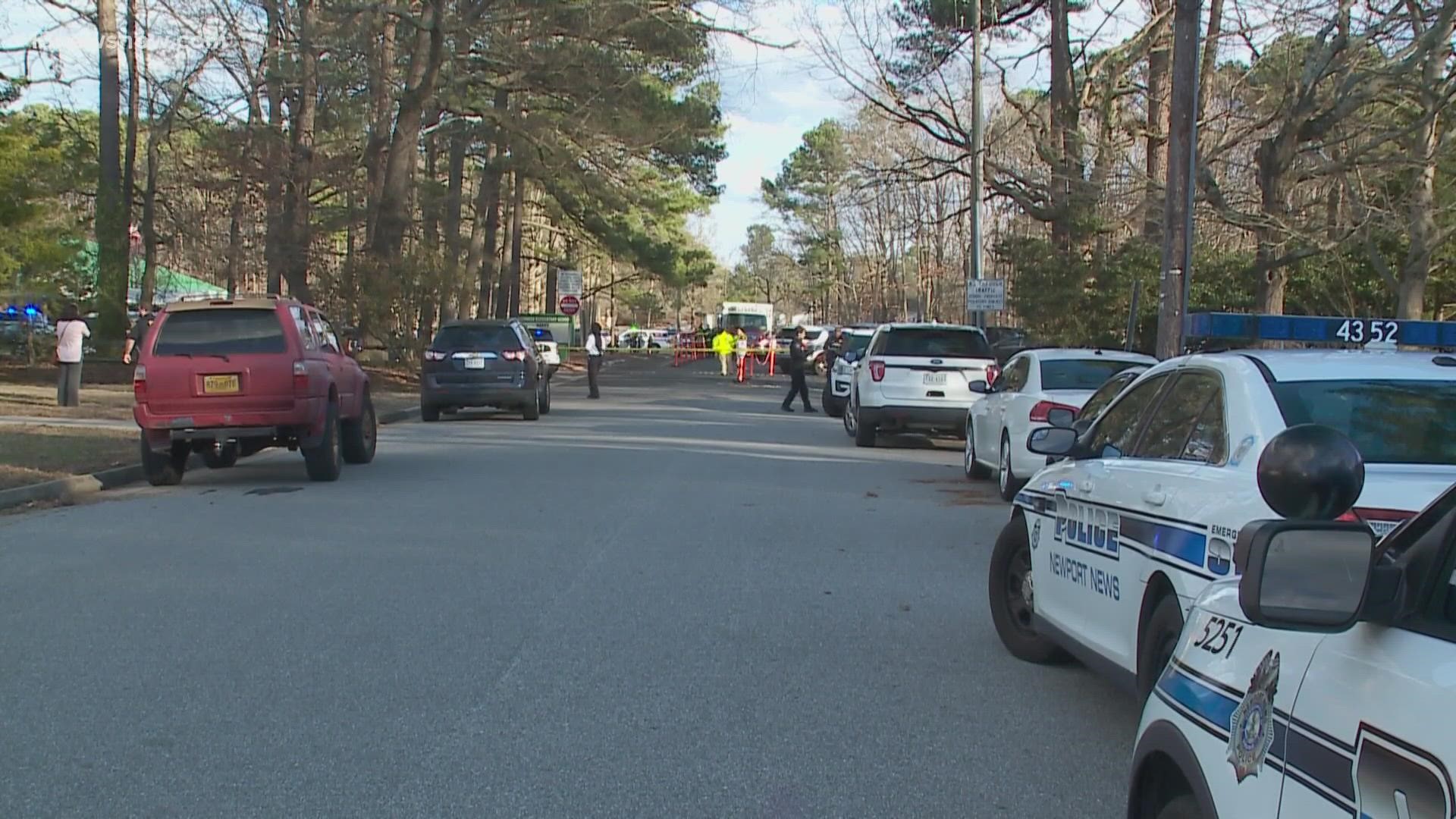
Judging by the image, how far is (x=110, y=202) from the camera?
28.7 m

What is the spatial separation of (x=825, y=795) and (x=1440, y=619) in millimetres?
3018

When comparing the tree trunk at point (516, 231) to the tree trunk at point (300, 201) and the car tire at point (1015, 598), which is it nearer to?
the tree trunk at point (300, 201)

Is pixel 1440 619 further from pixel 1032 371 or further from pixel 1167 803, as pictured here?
pixel 1032 371

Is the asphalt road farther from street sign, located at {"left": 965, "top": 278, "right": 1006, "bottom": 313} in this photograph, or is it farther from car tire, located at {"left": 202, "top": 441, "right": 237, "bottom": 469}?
street sign, located at {"left": 965, "top": 278, "right": 1006, "bottom": 313}

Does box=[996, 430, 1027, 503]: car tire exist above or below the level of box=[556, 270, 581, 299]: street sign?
below

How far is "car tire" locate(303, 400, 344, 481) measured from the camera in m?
14.6

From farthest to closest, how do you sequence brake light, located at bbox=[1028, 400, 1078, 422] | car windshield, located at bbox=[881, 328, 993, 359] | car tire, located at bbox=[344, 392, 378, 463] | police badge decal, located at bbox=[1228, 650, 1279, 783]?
car windshield, located at bbox=[881, 328, 993, 359], car tire, located at bbox=[344, 392, 378, 463], brake light, located at bbox=[1028, 400, 1078, 422], police badge decal, located at bbox=[1228, 650, 1279, 783]

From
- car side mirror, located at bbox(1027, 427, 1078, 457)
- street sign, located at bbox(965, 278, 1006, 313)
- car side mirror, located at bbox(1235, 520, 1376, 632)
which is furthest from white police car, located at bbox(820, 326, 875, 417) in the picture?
car side mirror, located at bbox(1235, 520, 1376, 632)

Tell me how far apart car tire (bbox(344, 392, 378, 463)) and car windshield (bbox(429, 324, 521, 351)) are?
6.83 m

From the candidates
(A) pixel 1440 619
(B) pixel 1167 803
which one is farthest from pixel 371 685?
(A) pixel 1440 619

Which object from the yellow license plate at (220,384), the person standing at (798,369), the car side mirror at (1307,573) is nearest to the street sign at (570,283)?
the person standing at (798,369)

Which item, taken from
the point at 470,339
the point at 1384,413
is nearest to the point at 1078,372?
the point at 1384,413

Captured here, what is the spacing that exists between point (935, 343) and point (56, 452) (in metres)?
11.0

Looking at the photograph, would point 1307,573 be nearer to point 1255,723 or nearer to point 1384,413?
point 1255,723
